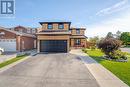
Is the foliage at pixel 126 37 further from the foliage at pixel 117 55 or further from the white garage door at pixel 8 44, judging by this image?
the white garage door at pixel 8 44

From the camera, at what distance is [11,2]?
81.6ft

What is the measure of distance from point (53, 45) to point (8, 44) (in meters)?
8.74

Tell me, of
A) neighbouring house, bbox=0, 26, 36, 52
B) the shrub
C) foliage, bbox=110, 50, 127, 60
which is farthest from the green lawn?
neighbouring house, bbox=0, 26, 36, 52

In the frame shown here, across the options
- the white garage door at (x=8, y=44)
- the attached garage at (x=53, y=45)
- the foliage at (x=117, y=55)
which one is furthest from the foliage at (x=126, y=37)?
the white garage door at (x=8, y=44)

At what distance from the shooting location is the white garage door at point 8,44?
28203 mm

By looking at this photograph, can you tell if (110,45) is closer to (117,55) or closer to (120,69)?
(117,55)

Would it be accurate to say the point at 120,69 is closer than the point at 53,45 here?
Yes

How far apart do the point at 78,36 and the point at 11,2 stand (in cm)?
1983

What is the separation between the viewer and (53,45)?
92.5 ft

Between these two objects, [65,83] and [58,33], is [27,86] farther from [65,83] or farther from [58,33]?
[58,33]

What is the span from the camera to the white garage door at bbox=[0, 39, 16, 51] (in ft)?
92.5

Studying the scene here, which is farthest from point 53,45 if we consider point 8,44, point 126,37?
point 126,37

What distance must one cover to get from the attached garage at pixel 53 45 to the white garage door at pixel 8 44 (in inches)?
212

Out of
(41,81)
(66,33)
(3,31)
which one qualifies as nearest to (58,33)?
(66,33)
